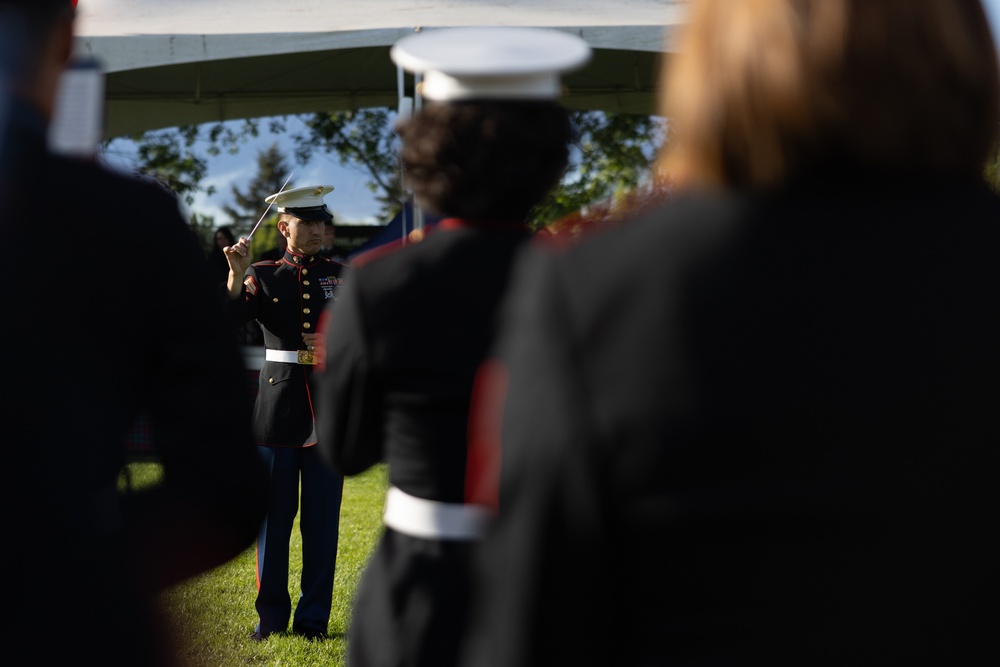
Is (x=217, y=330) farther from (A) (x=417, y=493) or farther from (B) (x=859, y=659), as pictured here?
(A) (x=417, y=493)

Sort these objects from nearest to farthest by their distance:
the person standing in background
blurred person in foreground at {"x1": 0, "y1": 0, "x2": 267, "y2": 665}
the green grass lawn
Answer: blurred person in foreground at {"x1": 0, "y1": 0, "x2": 267, "y2": 665} → the green grass lawn → the person standing in background

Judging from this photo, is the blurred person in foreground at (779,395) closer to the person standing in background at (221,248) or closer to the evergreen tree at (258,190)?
the person standing in background at (221,248)

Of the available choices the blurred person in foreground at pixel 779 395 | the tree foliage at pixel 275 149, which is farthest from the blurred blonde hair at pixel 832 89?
the tree foliage at pixel 275 149

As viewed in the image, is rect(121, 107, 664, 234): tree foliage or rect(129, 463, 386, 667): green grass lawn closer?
rect(129, 463, 386, 667): green grass lawn

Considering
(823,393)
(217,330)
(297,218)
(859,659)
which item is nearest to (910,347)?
(823,393)

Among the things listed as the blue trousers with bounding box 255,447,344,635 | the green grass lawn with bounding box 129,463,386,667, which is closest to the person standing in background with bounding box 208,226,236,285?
the green grass lawn with bounding box 129,463,386,667

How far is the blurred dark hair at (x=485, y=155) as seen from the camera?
199 centimetres

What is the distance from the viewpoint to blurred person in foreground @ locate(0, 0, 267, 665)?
3.34 feet

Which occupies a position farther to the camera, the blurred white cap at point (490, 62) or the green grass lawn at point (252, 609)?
the green grass lawn at point (252, 609)

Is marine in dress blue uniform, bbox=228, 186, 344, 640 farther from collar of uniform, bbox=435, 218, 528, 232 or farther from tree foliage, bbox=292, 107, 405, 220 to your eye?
tree foliage, bbox=292, 107, 405, 220

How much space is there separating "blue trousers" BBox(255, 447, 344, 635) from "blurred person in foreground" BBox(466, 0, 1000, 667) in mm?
3908

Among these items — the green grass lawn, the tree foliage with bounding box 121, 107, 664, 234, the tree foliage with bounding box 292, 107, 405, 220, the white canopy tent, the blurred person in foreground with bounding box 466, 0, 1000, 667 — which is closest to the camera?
the blurred person in foreground with bounding box 466, 0, 1000, 667

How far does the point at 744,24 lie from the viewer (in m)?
0.91

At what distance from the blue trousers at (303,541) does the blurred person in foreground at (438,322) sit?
2.76 meters
